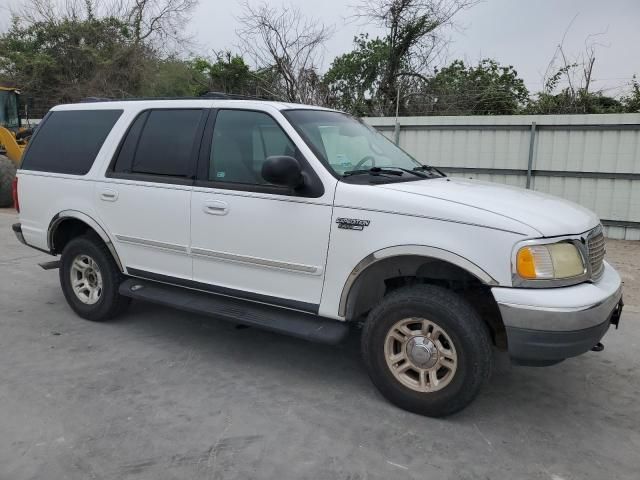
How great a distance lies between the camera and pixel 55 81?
86.1 ft

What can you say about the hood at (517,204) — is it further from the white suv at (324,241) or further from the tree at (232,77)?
the tree at (232,77)

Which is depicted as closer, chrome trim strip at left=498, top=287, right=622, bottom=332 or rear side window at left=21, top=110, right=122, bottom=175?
chrome trim strip at left=498, top=287, right=622, bottom=332

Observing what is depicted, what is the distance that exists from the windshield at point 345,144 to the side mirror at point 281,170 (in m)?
0.28

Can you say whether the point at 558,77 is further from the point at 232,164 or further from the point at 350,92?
the point at 232,164

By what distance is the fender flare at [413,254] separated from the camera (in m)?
3.04

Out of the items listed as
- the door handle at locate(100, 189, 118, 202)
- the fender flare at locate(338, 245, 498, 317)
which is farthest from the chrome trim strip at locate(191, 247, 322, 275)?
the door handle at locate(100, 189, 118, 202)

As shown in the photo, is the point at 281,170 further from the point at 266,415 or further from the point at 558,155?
the point at 558,155

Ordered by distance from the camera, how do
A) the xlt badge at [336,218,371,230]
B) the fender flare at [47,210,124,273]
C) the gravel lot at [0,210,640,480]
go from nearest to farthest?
the gravel lot at [0,210,640,480]
the xlt badge at [336,218,371,230]
the fender flare at [47,210,124,273]

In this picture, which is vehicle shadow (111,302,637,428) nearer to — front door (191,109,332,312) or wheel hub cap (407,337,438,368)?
wheel hub cap (407,337,438,368)

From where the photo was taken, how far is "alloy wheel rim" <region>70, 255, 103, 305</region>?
16.4 ft

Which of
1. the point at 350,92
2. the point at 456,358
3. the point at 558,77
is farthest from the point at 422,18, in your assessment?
the point at 456,358

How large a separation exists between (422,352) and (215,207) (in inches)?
71.1

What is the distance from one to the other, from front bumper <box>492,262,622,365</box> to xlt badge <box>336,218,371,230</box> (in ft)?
2.88

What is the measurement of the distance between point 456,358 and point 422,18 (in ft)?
45.7
